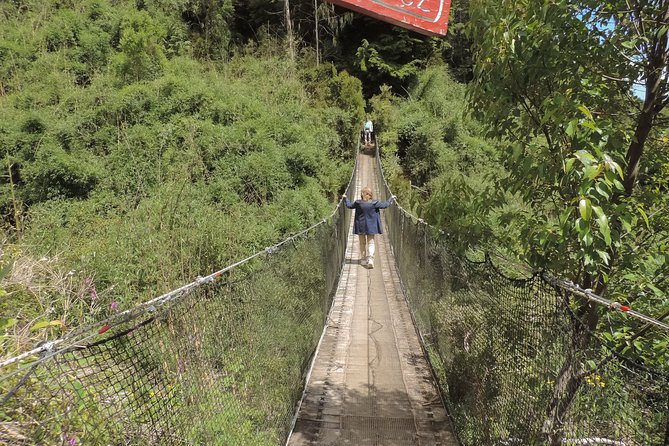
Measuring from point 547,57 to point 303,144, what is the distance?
8288 millimetres

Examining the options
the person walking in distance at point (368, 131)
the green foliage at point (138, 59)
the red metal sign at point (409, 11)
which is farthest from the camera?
the person walking in distance at point (368, 131)

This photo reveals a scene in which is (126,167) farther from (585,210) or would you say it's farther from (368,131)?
(368,131)

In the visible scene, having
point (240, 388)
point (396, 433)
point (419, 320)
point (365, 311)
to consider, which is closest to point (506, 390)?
point (396, 433)

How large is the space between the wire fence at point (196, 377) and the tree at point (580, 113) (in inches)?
56.6

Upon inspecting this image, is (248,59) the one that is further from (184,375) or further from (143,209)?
(184,375)

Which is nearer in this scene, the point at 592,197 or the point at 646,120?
the point at 592,197

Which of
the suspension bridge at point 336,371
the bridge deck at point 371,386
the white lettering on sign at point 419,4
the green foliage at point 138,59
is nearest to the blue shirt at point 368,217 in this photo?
the bridge deck at point 371,386

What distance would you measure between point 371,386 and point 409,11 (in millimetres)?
11307

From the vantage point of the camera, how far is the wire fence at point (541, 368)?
1357 millimetres

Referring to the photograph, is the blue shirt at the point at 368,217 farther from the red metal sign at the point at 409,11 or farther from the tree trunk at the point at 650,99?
the red metal sign at the point at 409,11

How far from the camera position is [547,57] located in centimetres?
163

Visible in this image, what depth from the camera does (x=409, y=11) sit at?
457 inches

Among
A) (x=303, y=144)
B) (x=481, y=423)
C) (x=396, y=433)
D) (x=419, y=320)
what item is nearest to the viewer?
(x=481, y=423)

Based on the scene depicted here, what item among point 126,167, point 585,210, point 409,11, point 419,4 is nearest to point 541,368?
point 585,210
